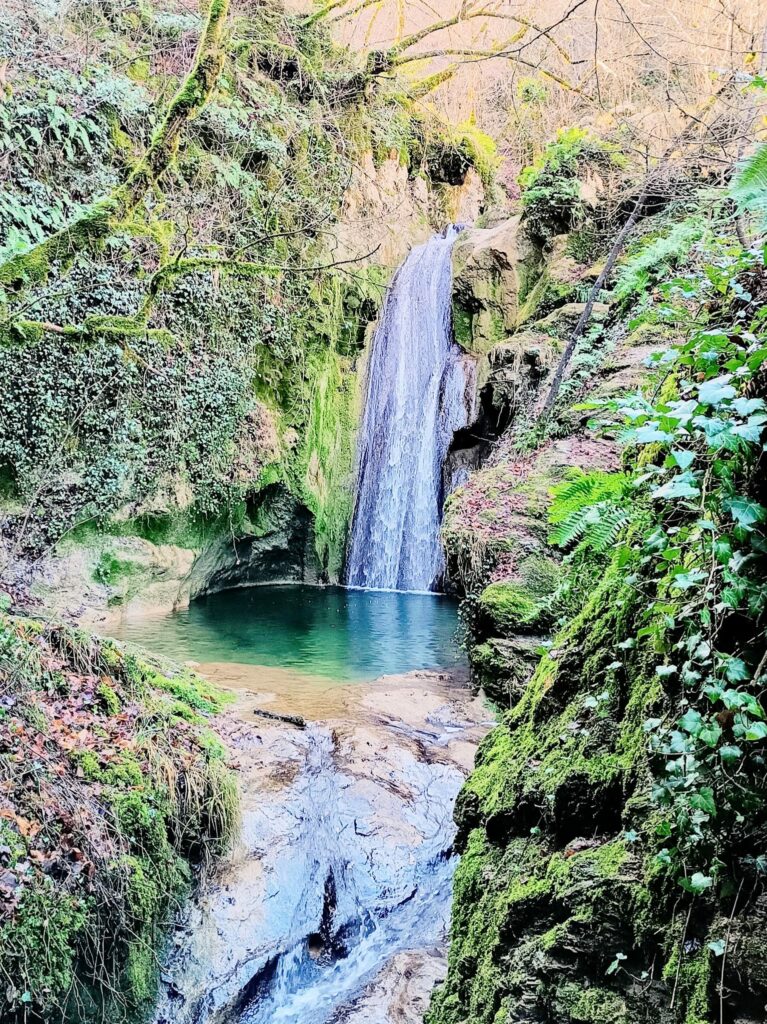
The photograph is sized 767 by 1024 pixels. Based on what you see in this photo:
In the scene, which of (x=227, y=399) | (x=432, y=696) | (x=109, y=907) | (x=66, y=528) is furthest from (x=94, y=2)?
(x=109, y=907)

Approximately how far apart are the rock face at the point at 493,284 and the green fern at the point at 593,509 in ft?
33.8

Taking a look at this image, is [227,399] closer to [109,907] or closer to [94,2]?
[94,2]

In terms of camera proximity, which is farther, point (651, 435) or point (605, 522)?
point (605, 522)

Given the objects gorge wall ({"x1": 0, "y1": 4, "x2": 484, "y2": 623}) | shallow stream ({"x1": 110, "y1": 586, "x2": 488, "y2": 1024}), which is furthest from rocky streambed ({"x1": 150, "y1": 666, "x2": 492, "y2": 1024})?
gorge wall ({"x1": 0, "y1": 4, "x2": 484, "y2": 623})

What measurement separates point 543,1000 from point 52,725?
2882 millimetres

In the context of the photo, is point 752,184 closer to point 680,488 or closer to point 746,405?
point 746,405

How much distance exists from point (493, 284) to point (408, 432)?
331 centimetres

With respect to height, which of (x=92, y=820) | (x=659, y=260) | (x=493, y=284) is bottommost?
(x=92, y=820)

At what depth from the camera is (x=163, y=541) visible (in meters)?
10.2

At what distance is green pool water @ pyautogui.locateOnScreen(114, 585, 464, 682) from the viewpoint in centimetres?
798

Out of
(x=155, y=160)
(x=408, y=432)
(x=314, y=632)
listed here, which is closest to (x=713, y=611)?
(x=155, y=160)

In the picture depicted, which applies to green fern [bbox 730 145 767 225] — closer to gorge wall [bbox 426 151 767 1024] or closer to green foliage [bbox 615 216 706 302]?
gorge wall [bbox 426 151 767 1024]

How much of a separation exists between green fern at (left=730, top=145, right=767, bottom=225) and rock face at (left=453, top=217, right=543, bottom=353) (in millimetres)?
11195

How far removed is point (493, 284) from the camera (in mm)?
13188
